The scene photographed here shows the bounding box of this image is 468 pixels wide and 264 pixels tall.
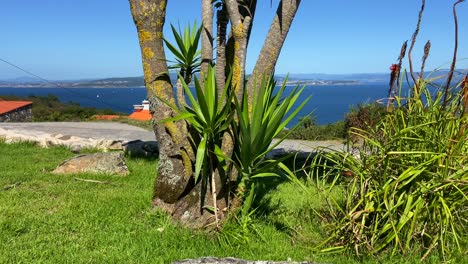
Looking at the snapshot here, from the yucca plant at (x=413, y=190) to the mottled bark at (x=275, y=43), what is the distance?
101 cm

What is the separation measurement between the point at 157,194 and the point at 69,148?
4.93 metres

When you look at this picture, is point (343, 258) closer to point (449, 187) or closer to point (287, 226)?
point (287, 226)

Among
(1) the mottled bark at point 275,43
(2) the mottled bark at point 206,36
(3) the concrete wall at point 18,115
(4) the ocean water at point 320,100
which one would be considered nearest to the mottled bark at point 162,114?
(2) the mottled bark at point 206,36

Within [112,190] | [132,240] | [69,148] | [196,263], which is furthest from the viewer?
[69,148]

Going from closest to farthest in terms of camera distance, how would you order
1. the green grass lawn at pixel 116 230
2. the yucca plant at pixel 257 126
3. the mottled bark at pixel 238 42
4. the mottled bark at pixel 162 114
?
the green grass lawn at pixel 116 230 → the yucca plant at pixel 257 126 → the mottled bark at pixel 238 42 → the mottled bark at pixel 162 114

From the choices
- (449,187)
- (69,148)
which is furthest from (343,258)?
(69,148)

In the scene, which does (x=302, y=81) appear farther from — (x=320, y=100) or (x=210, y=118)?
(x=320, y=100)

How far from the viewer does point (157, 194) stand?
3973 mm

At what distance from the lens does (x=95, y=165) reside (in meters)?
6.07

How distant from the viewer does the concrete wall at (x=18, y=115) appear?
50.6 feet

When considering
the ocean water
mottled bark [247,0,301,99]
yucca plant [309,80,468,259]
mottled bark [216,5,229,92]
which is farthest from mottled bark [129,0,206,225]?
yucca plant [309,80,468,259]

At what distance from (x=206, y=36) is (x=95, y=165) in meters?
3.10

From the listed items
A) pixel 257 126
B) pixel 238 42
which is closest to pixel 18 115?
pixel 238 42

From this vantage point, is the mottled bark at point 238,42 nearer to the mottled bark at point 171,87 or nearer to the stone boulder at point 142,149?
the mottled bark at point 171,87
